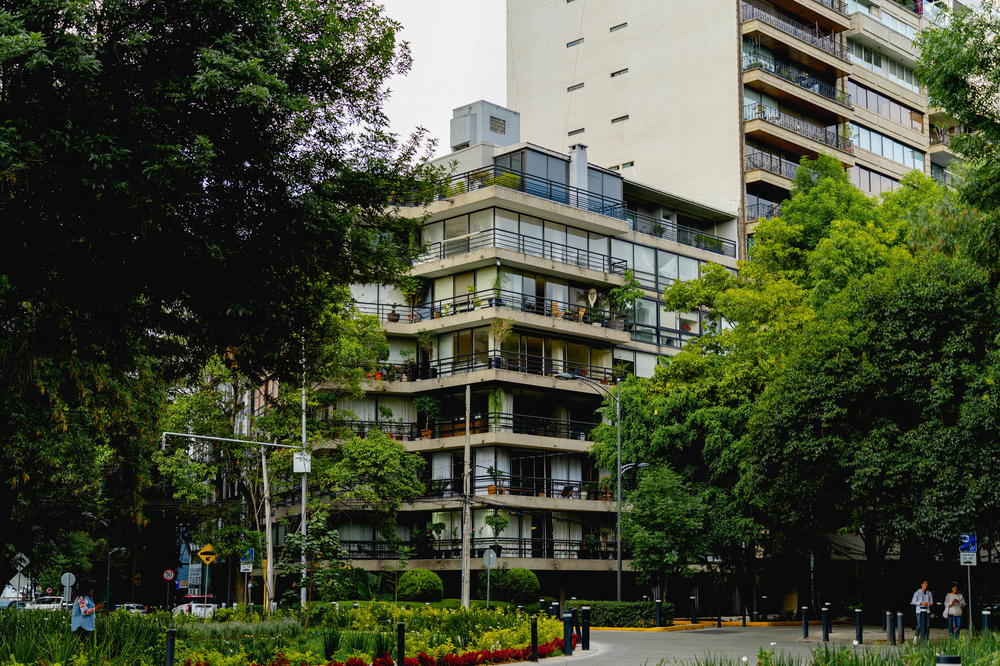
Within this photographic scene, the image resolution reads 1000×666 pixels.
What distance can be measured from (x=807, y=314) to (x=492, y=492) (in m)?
16.8

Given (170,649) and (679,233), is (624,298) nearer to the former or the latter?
(679,233)

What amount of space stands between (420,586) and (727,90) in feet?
103

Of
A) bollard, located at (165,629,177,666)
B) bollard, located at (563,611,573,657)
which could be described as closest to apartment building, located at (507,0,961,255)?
bollard, located at (563,611,573,657)

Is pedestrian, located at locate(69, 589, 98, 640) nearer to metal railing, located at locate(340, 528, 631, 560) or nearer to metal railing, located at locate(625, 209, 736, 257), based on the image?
metal railing, located at locate(340, 528, 631, 560)

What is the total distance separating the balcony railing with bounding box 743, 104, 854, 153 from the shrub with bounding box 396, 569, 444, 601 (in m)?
29.8

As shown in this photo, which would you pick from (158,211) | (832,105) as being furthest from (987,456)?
(832,105)

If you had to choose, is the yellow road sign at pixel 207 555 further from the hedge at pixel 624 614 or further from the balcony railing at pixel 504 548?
the hedge at pixel 624 614

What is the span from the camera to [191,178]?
1514cm

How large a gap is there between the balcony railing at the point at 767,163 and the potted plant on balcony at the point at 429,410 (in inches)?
843

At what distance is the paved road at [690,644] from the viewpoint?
23.5 meters

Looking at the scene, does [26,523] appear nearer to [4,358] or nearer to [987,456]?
[4,358]

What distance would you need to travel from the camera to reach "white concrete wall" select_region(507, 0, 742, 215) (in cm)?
6338

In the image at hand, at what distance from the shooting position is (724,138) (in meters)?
62.9

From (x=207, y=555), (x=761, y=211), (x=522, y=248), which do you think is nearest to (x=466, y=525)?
(x=207, y=555)
